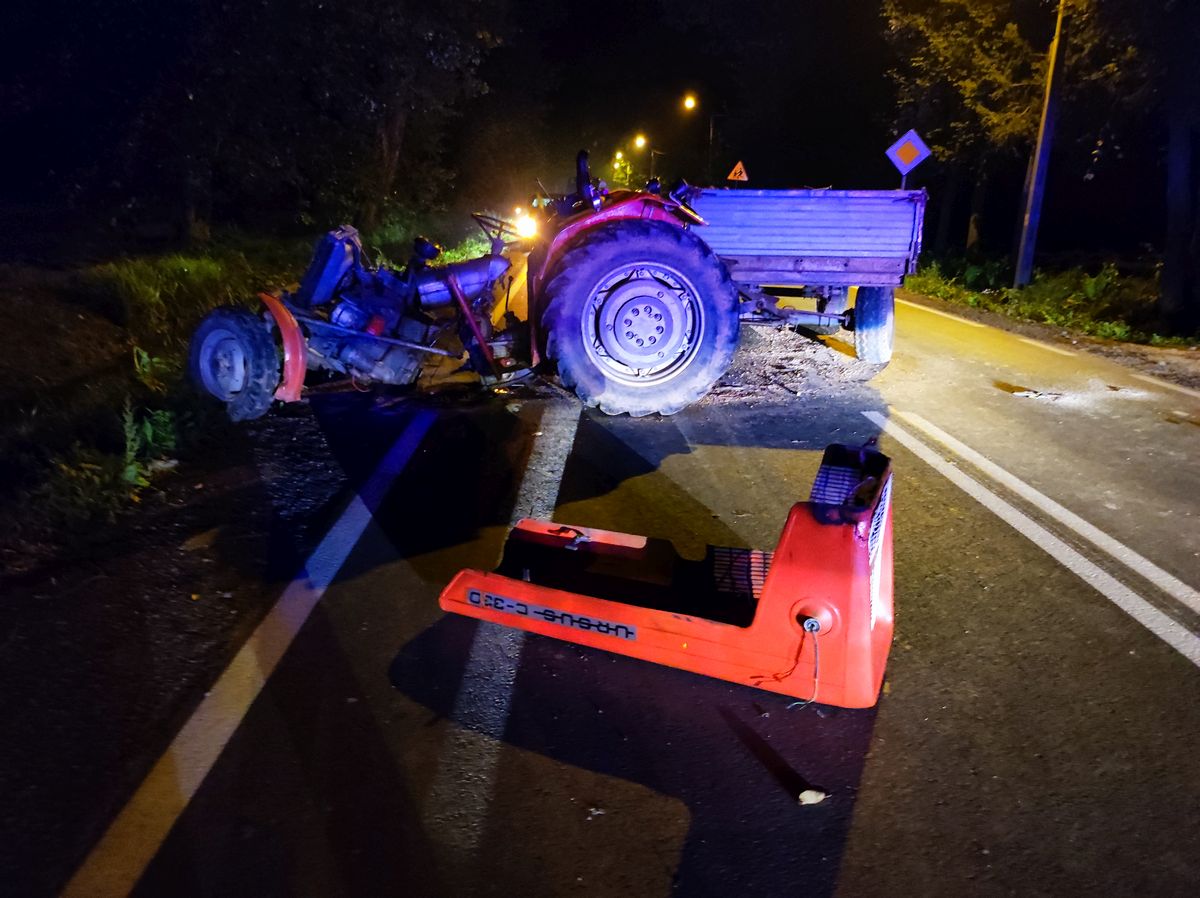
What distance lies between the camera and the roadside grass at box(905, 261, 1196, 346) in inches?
485

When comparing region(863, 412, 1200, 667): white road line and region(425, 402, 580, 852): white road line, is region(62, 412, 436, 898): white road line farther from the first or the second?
region(863, 412, 1200, 667): white road line

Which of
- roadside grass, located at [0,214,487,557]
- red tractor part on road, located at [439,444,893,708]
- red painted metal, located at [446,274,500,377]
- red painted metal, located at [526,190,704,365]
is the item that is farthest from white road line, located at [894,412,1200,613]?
roadside grass, located at [0,214,487,557]

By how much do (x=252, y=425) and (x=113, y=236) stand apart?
8.02m

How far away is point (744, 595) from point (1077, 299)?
12.5 meters

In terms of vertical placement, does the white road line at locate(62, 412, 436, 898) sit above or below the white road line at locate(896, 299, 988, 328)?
below

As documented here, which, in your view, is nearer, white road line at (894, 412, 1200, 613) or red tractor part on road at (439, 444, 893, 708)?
red tractor part on road at (439, 444, 893, 708)

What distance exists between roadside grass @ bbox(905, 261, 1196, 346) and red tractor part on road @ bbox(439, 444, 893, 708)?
9933 mm

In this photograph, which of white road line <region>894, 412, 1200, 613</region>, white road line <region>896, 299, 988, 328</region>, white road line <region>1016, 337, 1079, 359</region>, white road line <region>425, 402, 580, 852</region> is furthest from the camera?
white road line <region>896, 299, 988, 328</region>

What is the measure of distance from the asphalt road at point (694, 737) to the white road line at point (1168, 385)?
319 cm

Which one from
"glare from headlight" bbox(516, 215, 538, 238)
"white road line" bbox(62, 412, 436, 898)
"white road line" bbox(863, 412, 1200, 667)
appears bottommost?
"white road line" bbox(62, 412, 436, 898)

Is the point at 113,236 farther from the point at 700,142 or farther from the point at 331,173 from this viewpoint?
the point at 700,142

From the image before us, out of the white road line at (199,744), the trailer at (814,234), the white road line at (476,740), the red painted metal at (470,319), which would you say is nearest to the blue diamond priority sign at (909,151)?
the trailer at (814,234)

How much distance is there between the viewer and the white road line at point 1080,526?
4.28 meters

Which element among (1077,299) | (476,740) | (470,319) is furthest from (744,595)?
(1077,299)
